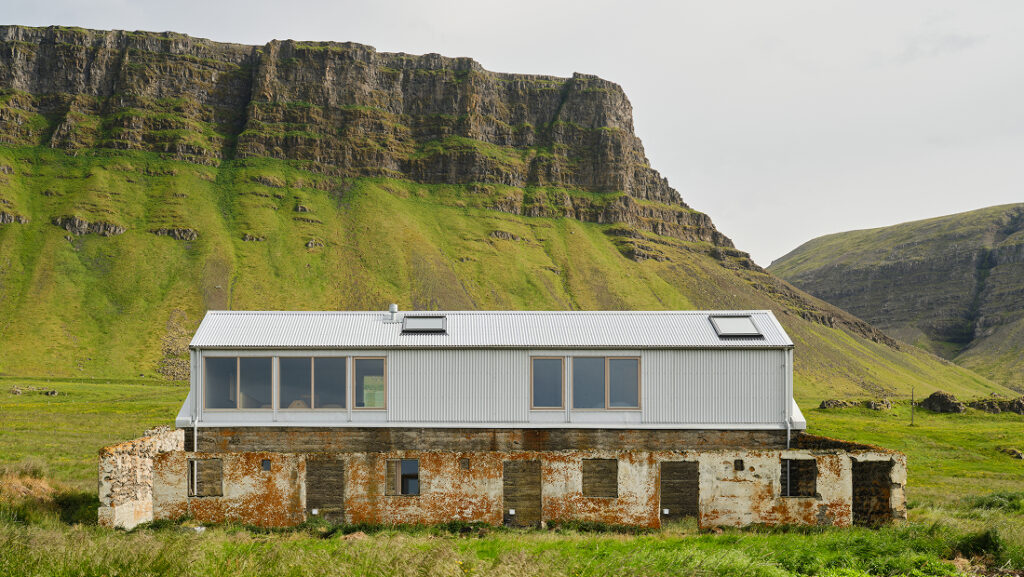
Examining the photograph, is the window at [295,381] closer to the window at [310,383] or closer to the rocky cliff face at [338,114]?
the window at [310,383]

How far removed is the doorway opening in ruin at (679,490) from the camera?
22.8 m

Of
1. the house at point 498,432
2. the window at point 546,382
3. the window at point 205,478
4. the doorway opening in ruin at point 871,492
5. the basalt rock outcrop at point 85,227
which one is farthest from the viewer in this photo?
the basalt rock outcrop at point 85,227

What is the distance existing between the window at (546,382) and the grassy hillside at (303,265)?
9205 centimetres

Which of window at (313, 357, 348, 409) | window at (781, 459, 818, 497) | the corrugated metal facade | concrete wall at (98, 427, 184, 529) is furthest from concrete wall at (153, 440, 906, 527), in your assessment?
window at (313, 357, 348, 409)

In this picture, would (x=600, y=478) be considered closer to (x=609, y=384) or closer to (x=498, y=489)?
(x=609, y=384)

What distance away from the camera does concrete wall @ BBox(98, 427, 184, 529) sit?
2108cm

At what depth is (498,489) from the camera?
2247 cm

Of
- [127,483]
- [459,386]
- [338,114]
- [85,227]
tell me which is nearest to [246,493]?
[127,483]

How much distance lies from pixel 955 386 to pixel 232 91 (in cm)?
17686

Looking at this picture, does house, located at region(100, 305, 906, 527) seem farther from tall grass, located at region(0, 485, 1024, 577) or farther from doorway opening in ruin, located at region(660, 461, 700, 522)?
tall grass, located at region(0, 485, 1024, 577)

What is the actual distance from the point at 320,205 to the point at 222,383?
451ft

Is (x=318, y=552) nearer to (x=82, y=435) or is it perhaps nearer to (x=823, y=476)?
(x=823, y=476)

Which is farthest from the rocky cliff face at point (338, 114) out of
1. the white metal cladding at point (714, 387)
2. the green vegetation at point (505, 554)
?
the green vegetation at point (505, 554)

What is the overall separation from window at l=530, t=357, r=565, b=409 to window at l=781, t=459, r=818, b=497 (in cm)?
821
